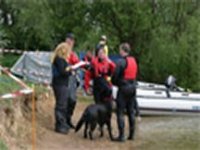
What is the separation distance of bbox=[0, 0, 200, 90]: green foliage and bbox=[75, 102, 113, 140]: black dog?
1083 centimetres

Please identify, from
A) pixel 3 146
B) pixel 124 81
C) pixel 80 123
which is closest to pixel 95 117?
pixel 80 123

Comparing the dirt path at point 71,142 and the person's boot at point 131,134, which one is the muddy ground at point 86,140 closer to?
the dirt path at point 71,142

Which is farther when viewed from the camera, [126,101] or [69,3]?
[69,3]

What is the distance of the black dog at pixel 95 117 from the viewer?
12.6m

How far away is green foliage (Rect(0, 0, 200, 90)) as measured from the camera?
2350cm

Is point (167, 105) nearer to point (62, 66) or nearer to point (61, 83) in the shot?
point (61, 83)

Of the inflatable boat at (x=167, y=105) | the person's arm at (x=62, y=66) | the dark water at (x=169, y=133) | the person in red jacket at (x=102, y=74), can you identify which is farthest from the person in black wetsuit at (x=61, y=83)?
the inflatable boat at (x=167, y=105)

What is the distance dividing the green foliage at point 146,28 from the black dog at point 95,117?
1083 centimetres

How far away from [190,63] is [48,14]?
6.18 m

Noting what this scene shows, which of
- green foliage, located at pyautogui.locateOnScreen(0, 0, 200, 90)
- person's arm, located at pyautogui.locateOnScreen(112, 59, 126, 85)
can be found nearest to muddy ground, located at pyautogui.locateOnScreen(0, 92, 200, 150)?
person's arm, located at pyautogui.locateOnScreen(112, 59, 126, 85)

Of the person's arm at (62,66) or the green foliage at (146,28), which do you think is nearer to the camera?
the person's arm at (62,66)

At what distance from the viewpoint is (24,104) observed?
1291 centimetres

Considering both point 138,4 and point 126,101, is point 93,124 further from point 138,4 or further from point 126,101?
point 138,4

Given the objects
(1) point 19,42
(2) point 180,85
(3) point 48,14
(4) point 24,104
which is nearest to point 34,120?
(4) point 24,104
